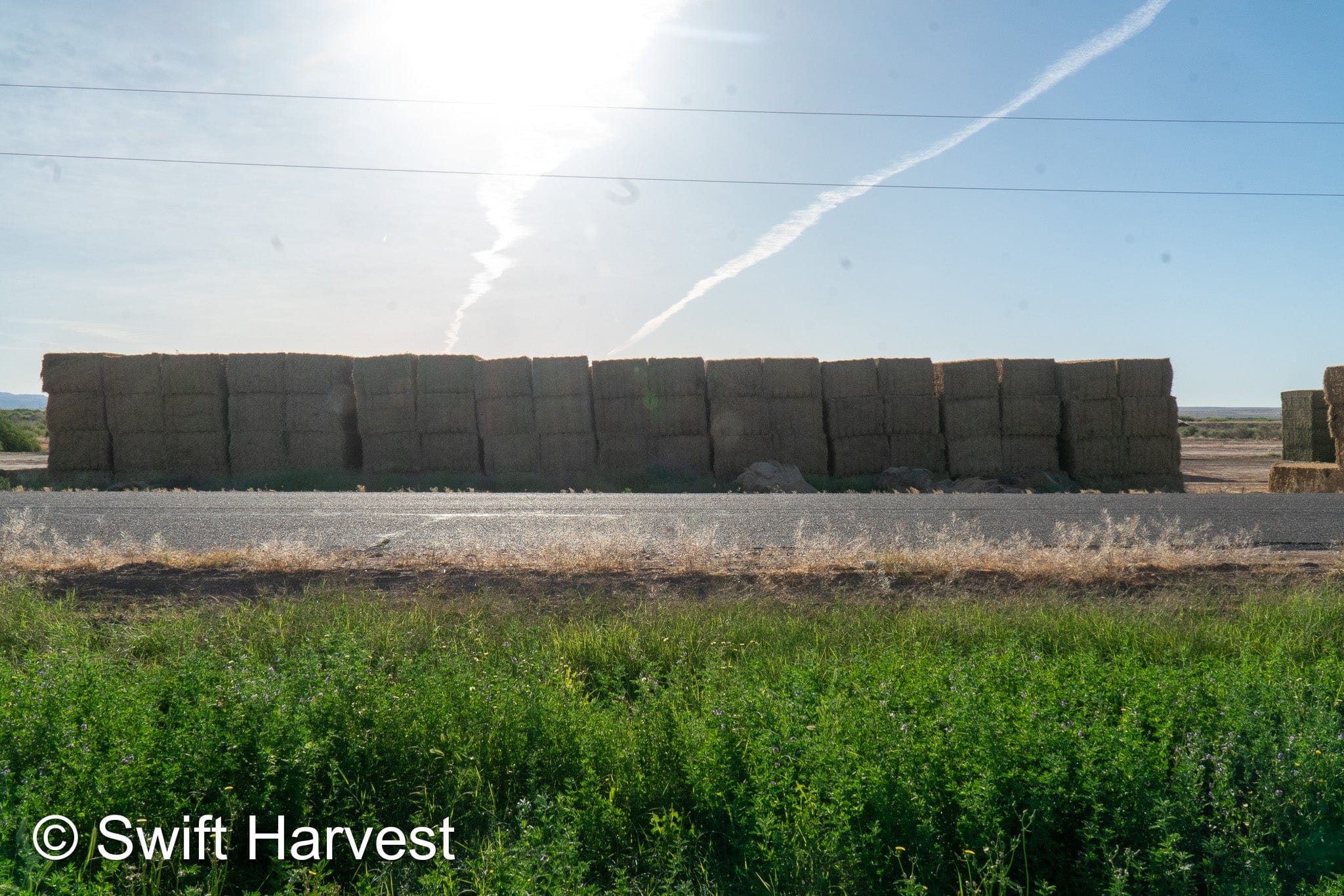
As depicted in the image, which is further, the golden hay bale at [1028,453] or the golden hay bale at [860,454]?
the golden hay bale at [860,454]

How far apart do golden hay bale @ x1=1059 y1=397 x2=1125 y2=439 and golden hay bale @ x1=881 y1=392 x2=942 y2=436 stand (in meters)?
3.23

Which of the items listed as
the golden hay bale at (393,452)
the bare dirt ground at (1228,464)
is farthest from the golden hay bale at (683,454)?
the bare dirt ground at (1228,464)

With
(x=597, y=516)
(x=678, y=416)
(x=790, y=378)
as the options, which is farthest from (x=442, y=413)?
(x=597, y=516)

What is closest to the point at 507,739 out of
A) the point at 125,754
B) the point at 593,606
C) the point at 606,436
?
the point at 125,754

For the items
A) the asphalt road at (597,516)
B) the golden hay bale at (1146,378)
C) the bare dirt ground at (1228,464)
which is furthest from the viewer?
the bare dirt ground at (1228,464)

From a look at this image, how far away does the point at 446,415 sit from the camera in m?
23.0

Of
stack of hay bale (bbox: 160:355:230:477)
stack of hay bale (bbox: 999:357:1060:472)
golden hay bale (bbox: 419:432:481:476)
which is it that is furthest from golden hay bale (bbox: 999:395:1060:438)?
stack of hay bale (bbox: 160:355:230:477)

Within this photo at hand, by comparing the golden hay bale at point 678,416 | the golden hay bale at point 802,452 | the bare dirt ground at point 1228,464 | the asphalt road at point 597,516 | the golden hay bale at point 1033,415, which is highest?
the golden hay bale at point 678,416

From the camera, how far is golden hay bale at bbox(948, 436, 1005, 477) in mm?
22250

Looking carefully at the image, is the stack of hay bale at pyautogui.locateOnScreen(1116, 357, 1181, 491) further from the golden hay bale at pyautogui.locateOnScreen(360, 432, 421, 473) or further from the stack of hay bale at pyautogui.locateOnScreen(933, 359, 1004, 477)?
the golden hay bale at pyautogui.locateOnScreen(360, 432, 421, 473)

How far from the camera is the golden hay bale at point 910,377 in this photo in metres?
22.5

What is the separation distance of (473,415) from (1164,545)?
17162 mm

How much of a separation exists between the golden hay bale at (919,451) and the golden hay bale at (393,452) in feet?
38.0

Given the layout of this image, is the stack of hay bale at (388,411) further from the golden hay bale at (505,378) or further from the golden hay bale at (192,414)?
the golden hay bale at (192,414)
